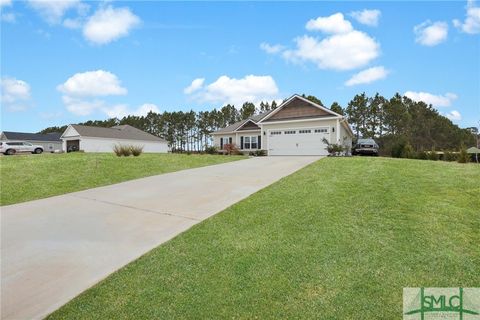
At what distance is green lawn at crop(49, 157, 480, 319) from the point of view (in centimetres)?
316

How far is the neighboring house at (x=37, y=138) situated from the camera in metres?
47.9

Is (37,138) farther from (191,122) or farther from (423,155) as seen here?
(423,155)

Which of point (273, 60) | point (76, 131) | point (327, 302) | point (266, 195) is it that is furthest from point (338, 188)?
point (76, 131)

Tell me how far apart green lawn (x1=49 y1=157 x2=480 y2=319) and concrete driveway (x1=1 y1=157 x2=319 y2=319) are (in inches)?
15.8

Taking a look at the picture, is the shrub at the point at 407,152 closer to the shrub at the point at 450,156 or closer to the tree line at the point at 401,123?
the shrub at the point at 450,156

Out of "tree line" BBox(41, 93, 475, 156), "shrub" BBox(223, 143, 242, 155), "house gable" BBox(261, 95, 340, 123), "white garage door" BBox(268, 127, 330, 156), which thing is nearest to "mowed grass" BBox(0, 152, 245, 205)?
"shrub" BBox(223, 143, 242, 155)

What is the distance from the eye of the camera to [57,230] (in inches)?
227

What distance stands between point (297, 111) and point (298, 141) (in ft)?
9.02

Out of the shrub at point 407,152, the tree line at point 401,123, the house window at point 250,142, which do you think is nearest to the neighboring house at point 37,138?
the tree line at point 401,123

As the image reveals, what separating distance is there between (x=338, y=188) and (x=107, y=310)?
6687 mm

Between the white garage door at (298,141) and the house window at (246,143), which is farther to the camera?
the house window at (246,143)

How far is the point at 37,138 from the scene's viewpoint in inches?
2039

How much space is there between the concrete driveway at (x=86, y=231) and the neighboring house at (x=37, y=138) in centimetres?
5036

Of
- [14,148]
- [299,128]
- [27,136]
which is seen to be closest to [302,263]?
[299,128]
